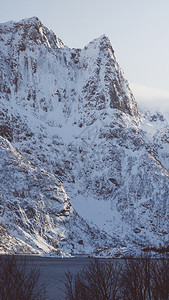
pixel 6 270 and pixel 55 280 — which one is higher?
pixel 55 280

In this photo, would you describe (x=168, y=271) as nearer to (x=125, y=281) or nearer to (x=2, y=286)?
(x=125, y=281)

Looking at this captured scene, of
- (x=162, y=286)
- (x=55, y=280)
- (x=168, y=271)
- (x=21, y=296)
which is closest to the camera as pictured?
(x=21, y=296)

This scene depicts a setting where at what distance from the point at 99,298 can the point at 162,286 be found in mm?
6575

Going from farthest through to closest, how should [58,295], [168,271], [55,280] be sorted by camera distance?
1. [55,280]
2. [58,295]
3. [168,271]

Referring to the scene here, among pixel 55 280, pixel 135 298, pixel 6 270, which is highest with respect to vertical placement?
pixel 55 280

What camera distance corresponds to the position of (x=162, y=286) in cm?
4684

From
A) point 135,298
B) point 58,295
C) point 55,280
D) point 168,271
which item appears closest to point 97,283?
point 135,298

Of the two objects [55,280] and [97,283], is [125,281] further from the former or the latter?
[55,280]

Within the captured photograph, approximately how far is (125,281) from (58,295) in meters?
40.4

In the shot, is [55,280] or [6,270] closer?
[6,270]

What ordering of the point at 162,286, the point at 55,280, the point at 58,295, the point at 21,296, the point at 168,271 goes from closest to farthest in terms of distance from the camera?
the point at 21,296 < the point at 162,286 < the point at 168,271 < the point at 58,295 < the point at 55,280

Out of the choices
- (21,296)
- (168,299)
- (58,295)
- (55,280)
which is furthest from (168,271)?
(55,280)

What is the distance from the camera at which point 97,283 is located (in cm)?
4853

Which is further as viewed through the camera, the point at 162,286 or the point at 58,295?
the point at 58,295
